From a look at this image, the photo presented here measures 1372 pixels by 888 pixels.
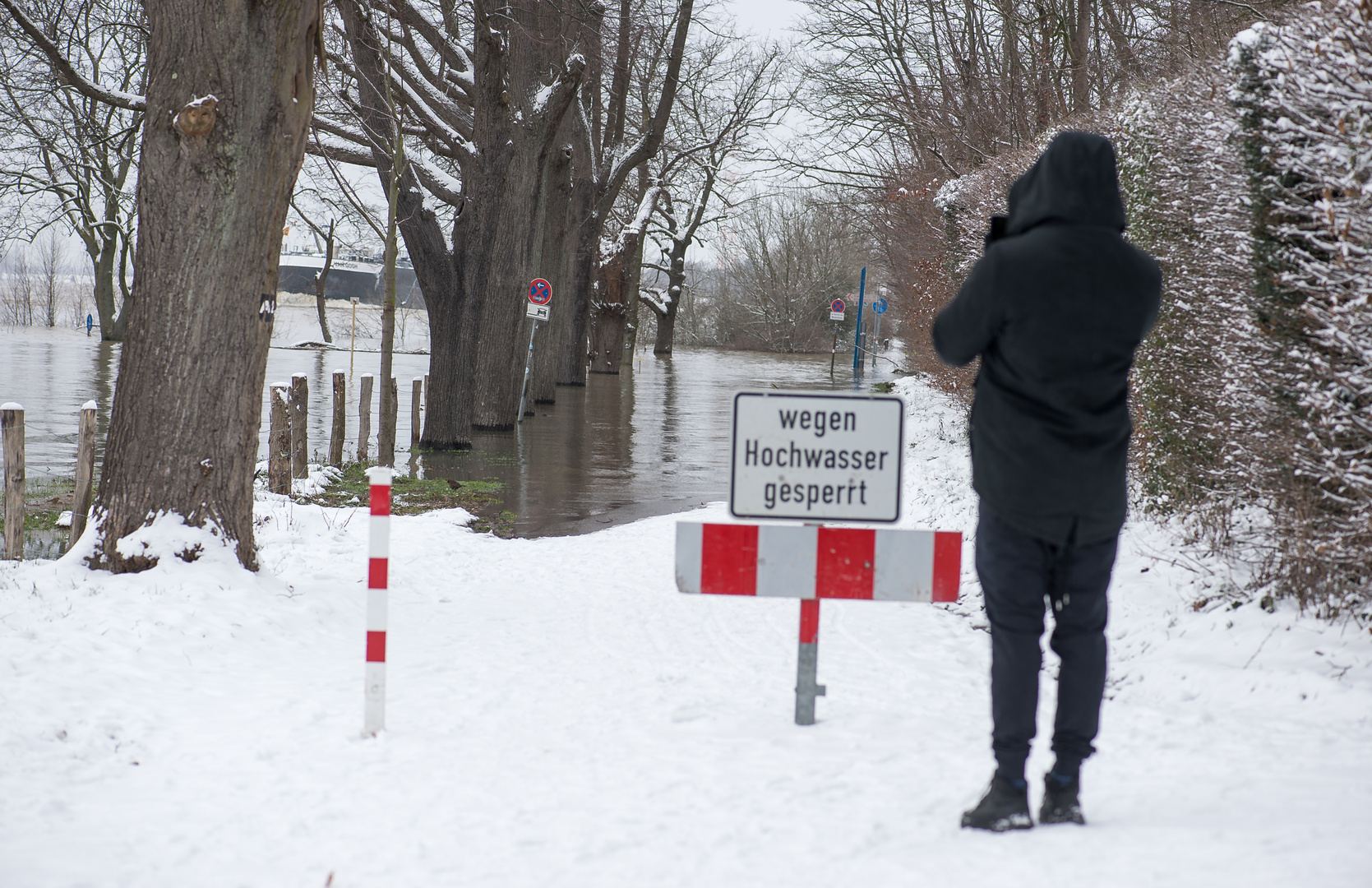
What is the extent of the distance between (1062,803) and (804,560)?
1.38 metres

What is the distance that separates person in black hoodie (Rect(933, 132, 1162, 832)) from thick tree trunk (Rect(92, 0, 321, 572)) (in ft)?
14.9

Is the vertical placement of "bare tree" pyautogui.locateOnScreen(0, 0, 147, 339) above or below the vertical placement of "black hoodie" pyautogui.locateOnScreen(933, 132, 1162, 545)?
above

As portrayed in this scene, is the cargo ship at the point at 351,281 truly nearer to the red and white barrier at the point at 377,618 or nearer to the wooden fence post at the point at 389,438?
the wooden fence post at the point at 389,438

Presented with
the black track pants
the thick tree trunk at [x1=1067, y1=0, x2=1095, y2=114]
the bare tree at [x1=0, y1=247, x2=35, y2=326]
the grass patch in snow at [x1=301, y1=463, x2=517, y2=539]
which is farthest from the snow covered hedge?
the bare tree at [x1=0, y1=247, x2=35, y2=326]

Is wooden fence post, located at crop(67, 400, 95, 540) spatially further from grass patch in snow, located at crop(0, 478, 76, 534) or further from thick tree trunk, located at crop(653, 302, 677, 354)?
thick tree trunk, located at crop(653, 302, 677, 354)

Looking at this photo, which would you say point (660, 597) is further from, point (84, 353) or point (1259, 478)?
point (84, 353)

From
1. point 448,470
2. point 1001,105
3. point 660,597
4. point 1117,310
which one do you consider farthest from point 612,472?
point 1117,310

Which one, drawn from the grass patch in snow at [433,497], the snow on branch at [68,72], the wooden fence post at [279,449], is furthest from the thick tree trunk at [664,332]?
the snow on branch at [68,72]

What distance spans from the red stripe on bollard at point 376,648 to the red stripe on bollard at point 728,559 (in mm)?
1258

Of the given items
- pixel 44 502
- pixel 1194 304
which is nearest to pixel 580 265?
pixel 44 502

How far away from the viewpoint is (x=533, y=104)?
16.6 metres

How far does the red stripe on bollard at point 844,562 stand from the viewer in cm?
423

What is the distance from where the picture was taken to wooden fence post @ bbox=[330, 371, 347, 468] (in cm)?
1308

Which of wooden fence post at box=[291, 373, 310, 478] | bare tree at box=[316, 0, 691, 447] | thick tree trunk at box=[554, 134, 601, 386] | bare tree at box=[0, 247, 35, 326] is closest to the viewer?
wooden fence post at box=[291, 373, 310, 478]
